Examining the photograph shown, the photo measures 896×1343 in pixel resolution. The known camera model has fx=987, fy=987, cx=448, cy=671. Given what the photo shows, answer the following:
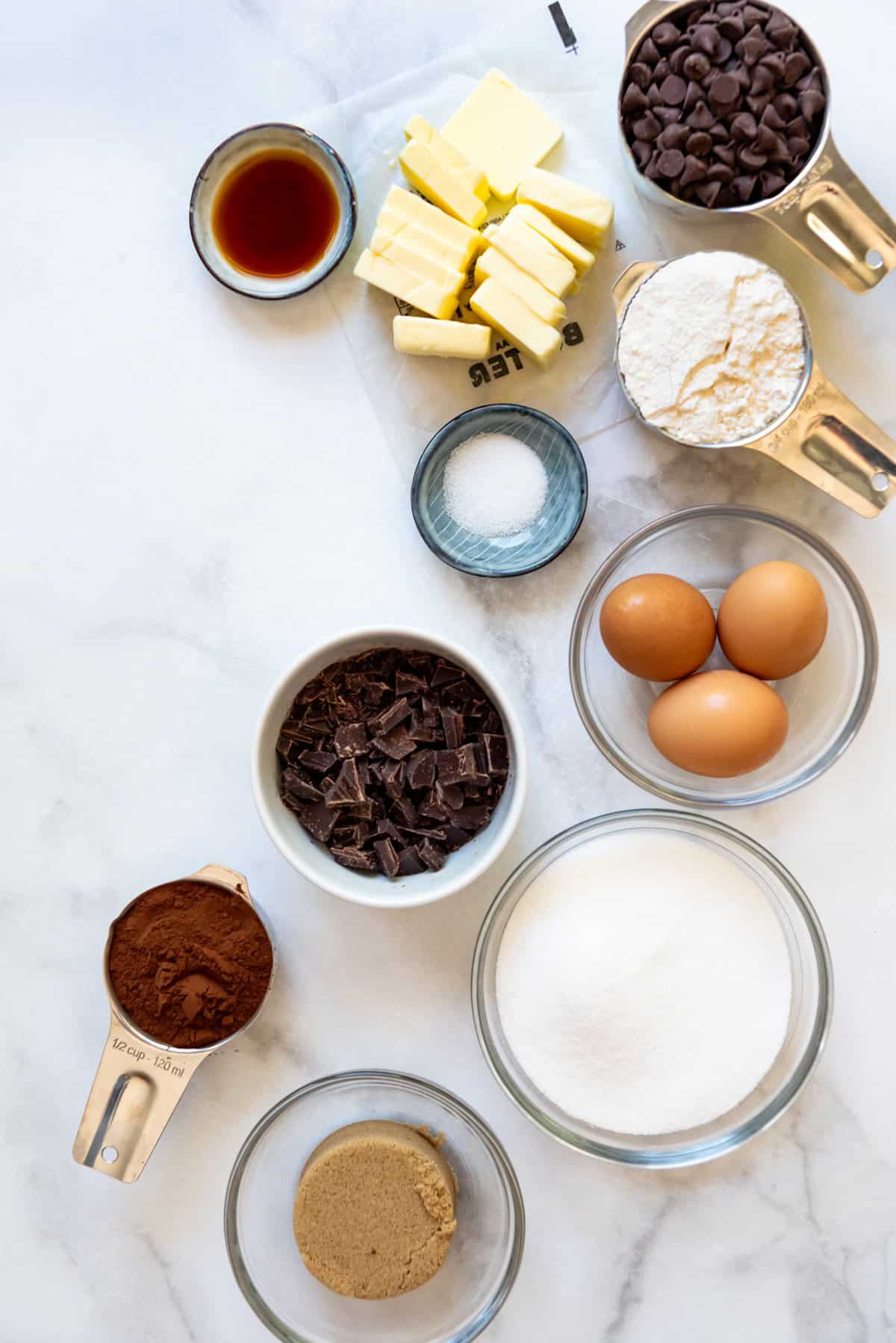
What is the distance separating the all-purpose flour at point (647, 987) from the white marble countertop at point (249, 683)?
0.13 metres

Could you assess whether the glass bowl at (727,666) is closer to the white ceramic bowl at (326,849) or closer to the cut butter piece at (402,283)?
the white ceramic bowl at (326,849)

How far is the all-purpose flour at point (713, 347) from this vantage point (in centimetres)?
136

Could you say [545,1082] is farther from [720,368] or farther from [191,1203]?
[720,368]

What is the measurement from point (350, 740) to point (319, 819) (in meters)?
0.12

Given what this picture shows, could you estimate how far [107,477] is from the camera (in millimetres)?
1596

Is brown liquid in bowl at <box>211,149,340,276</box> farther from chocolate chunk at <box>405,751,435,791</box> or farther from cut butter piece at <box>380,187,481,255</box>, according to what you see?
chocolate chunk at <box>405,751,435,791</box>

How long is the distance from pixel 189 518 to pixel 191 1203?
110cm

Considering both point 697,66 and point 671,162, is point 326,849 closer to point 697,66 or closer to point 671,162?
point 671,162

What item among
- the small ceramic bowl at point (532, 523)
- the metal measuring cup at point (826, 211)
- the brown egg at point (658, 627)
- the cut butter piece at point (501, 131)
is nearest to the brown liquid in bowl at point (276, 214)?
the cut butter piece at point (501, 131)

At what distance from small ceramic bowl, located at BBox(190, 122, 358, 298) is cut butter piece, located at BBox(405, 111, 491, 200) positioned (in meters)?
0.12

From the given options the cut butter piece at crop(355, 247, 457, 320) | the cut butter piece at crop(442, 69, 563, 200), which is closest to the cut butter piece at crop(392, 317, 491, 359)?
the cut butter piece at crop(355, 247, 457, 320)

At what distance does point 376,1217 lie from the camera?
1423mm

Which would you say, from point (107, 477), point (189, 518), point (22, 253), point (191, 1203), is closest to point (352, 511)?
point (189, 518)

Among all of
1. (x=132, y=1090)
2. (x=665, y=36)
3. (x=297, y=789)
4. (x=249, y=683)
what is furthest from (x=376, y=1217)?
(x=665, y=36)
